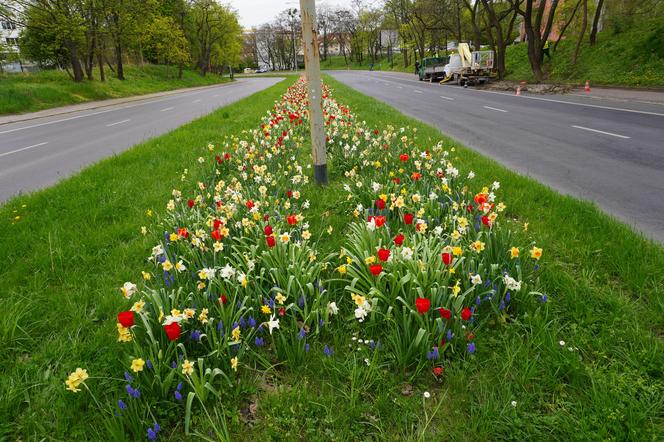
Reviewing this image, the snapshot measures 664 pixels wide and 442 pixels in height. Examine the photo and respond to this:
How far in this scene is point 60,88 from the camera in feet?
90.1

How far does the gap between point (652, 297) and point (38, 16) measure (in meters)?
33.3

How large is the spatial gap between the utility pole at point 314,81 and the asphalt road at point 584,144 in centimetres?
344

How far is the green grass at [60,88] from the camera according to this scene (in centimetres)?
2312

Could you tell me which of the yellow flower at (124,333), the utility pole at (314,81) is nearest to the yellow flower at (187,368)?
the yellow flower at (124,333)

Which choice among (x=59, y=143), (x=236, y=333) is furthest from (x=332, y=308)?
(x=59, y=143)

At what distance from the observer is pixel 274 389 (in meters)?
2.44

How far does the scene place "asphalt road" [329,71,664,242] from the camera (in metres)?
5.69

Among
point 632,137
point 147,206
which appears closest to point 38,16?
point 147,206

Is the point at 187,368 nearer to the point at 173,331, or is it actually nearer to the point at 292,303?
the point at 173,331

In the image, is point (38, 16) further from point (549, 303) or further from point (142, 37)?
point (549, 303)

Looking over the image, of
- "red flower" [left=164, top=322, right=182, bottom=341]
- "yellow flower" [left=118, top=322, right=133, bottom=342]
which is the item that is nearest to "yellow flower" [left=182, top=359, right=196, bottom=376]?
"red flower" [left=164, top=322, right=182, bottom=341]

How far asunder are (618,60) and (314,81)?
2664 centimetres

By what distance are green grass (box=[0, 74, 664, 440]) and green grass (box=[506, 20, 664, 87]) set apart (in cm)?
2257

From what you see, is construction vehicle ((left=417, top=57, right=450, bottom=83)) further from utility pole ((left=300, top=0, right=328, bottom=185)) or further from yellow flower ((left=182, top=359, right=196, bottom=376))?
yellow flower ((left=182, top=359, right=196, bottom=376))
